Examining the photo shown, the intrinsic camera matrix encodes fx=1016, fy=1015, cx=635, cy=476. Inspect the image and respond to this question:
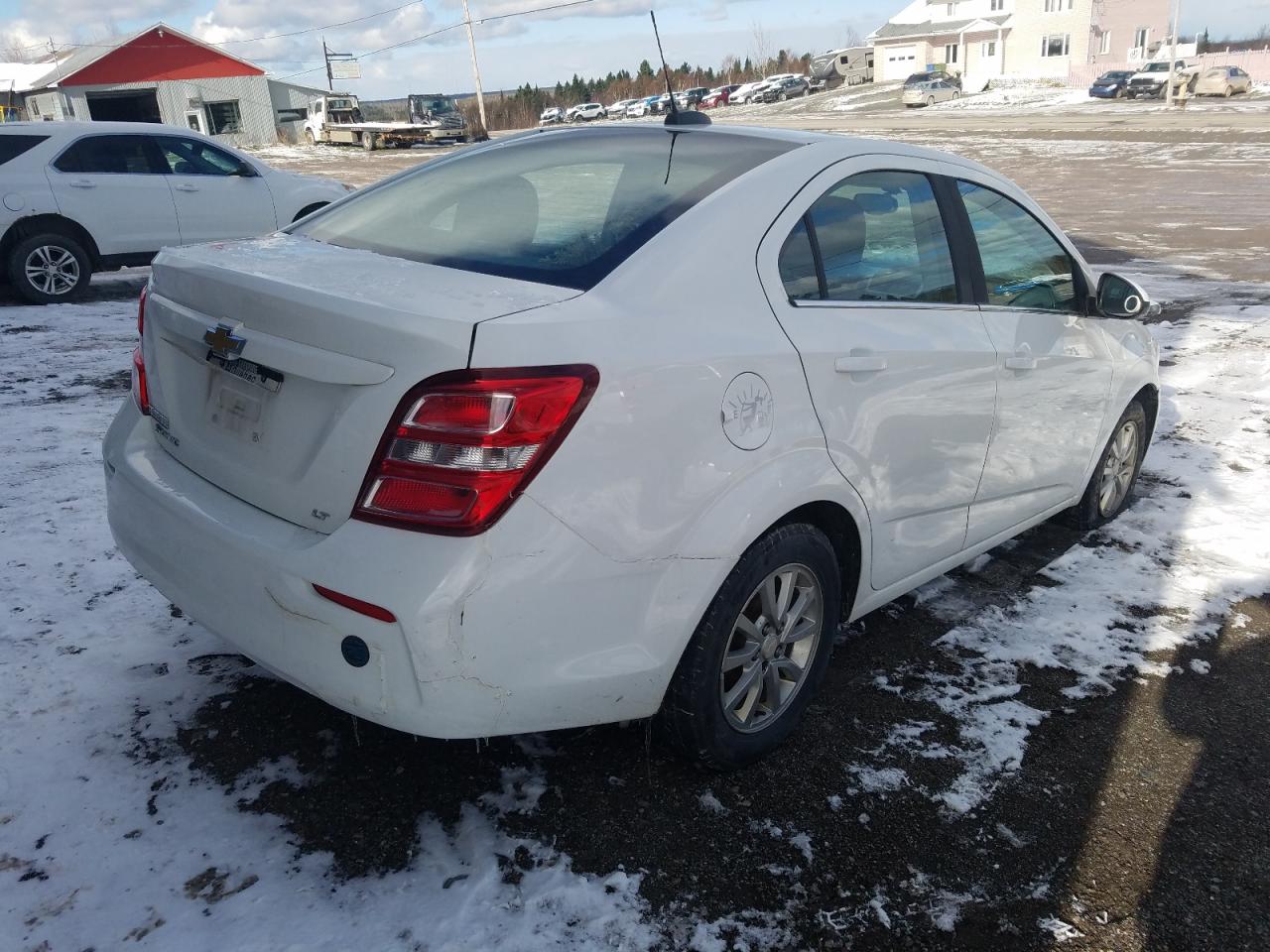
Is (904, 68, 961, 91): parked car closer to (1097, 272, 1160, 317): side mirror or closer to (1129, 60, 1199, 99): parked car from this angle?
(1129, 60, 1199, 99): parked car

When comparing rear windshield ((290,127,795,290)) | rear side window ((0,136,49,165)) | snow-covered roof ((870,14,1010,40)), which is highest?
snow-covered roof ((870,14,1010,40))

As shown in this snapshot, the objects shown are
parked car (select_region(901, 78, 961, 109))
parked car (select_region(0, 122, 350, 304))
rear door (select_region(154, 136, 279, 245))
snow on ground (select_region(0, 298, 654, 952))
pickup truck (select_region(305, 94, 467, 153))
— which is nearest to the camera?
snow on ground (select_region(0, 298, 654, 952))

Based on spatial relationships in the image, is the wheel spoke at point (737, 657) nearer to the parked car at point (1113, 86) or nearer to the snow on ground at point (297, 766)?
the snow on ground at point (297, 766)

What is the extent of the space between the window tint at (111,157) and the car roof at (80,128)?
0.09 metres

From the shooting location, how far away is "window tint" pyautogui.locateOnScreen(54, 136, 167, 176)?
930 centimetres

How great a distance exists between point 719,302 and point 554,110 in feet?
223

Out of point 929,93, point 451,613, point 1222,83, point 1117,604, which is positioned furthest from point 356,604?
point 929,93

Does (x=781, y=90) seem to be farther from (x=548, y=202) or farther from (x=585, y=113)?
(x=548, y=202)

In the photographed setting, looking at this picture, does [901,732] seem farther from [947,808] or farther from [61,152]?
[61,152]

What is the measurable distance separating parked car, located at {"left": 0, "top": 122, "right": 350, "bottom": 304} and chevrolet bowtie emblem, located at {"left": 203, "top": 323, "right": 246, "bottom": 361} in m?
7.35

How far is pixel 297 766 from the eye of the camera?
8.95 ft

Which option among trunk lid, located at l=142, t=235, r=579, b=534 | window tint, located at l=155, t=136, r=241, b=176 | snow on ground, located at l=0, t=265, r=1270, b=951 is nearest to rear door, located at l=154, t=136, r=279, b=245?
window tint, located at l=155, t=136, r=241, b=176

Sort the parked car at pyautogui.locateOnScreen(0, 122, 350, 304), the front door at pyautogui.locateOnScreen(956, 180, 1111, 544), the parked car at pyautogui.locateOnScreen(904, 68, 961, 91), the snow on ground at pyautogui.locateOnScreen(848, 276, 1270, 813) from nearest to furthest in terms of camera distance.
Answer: the snow on ground at pyautogui.locateOnScreen(848, 276, 1270, 813) → the front door at pyautogui.locateOnScreen(956, 180, 1111, 544) → the parked car at pyautogui.locateOnScreen(0, 122, 350, 304) → the parked car at pyautogui.locateOnScreen(904, 68, 961, 91)

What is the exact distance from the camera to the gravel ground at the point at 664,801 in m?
2.26
